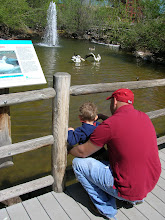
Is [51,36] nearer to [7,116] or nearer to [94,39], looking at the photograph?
[94,39]

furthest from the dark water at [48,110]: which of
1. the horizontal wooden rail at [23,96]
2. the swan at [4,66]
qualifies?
the swan at [4,66]

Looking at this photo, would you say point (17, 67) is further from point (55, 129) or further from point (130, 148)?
point (130, 148)

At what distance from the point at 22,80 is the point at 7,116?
604 mm

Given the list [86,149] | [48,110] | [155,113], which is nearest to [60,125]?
[86,149]

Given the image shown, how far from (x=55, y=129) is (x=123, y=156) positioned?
0.75 m

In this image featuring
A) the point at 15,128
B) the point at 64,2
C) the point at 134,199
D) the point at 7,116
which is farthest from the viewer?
the point at 64,2

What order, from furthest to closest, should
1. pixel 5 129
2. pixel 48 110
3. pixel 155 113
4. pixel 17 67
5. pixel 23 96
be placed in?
pixel 48 110, pixel 155 113, pixel 5 129, pixel 17 67, pixel 23 96

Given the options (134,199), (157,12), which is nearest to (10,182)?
(134,199)

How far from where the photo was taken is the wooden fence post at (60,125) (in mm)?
2176

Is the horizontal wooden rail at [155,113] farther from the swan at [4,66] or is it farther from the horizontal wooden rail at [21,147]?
the swan at [4,66]

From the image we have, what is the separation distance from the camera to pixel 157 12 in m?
19.0

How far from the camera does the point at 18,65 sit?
2.32 m

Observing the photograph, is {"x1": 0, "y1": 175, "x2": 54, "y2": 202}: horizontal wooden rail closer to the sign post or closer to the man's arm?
the man's arm

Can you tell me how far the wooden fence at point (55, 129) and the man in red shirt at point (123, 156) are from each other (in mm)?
300
